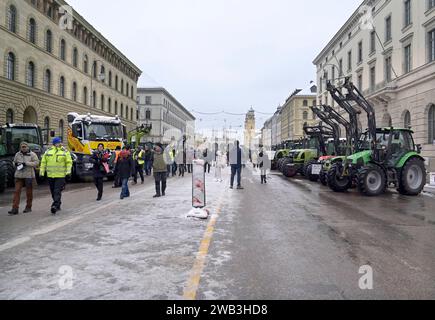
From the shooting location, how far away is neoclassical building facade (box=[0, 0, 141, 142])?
30.9 metres

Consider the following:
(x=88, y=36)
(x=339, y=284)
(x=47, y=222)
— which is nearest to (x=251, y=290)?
(x=339, y=284)

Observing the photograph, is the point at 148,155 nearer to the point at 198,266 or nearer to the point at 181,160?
the point at 181,160

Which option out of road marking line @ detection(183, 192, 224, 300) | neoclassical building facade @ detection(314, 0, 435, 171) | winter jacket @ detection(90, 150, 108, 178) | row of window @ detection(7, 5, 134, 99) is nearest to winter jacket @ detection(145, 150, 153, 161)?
neoclassical building facade @ detection(314, 0, 435, 171)

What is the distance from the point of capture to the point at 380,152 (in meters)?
14.6

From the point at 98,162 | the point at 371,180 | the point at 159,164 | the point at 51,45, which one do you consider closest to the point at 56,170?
the point at 98,162

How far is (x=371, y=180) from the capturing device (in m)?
13.9

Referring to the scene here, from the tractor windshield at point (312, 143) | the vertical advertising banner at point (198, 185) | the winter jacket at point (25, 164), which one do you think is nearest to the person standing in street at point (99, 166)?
the winter jacket at point (25, 164)

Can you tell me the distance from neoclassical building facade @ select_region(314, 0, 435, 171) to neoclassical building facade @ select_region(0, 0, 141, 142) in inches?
953

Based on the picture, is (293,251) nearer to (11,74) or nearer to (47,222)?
(47,222)

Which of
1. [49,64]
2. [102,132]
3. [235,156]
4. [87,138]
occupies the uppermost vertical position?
[49,64]

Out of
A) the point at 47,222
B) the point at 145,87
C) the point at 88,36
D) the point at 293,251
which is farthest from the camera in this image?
the point at 145,87

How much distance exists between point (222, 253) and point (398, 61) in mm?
32226

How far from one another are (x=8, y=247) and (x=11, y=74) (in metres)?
29.9
